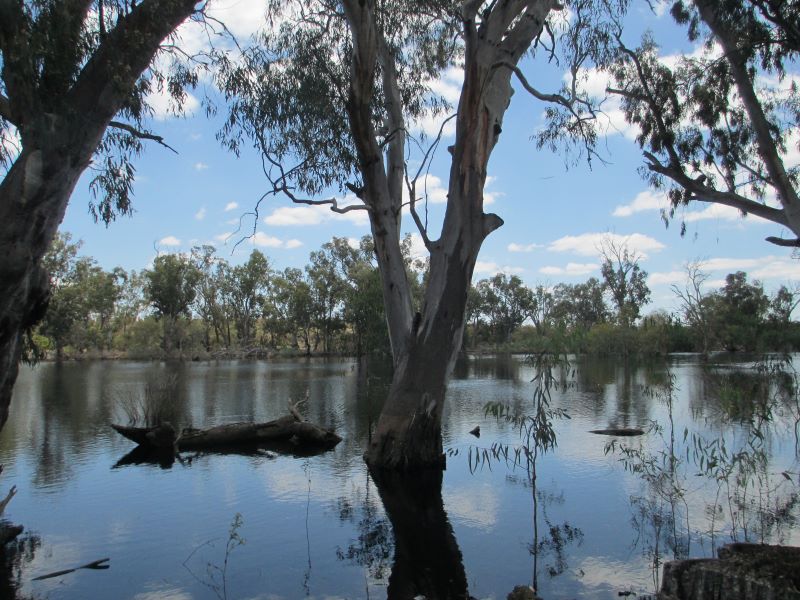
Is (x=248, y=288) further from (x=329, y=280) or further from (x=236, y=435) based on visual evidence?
(x=236, y=435)

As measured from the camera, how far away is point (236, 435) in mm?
9516

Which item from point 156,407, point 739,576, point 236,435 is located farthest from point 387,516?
point 156,407

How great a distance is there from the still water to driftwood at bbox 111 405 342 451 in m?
0.34

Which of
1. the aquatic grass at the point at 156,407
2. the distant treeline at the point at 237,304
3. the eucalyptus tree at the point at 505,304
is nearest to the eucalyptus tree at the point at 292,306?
the distant treeline at the point at 237,304

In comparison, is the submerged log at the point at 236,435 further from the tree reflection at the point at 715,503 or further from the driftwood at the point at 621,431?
the tree reflection at the point at 715,503

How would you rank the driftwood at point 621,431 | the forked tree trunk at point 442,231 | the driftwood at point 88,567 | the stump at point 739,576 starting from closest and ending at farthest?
the stump at point 739,576 < the driftwood at point 88,567 < the forked tree trunk at point 442,231 < the driftwood at point 621,431

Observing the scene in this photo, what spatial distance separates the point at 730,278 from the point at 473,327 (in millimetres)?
23441

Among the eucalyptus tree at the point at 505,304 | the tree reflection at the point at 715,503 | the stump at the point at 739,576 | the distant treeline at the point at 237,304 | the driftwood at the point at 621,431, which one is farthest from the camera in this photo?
the eucalyptus tree at the point at 505,304

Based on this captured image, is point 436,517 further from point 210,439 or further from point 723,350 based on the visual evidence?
point 723,350

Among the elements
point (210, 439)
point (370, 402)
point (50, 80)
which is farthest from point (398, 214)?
point (370, 402)

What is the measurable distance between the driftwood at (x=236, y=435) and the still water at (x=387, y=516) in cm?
34

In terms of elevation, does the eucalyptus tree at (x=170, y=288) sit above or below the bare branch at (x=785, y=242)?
above

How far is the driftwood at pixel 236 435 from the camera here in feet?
30.3

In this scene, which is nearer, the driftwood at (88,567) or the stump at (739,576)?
the stump at (739,576)
